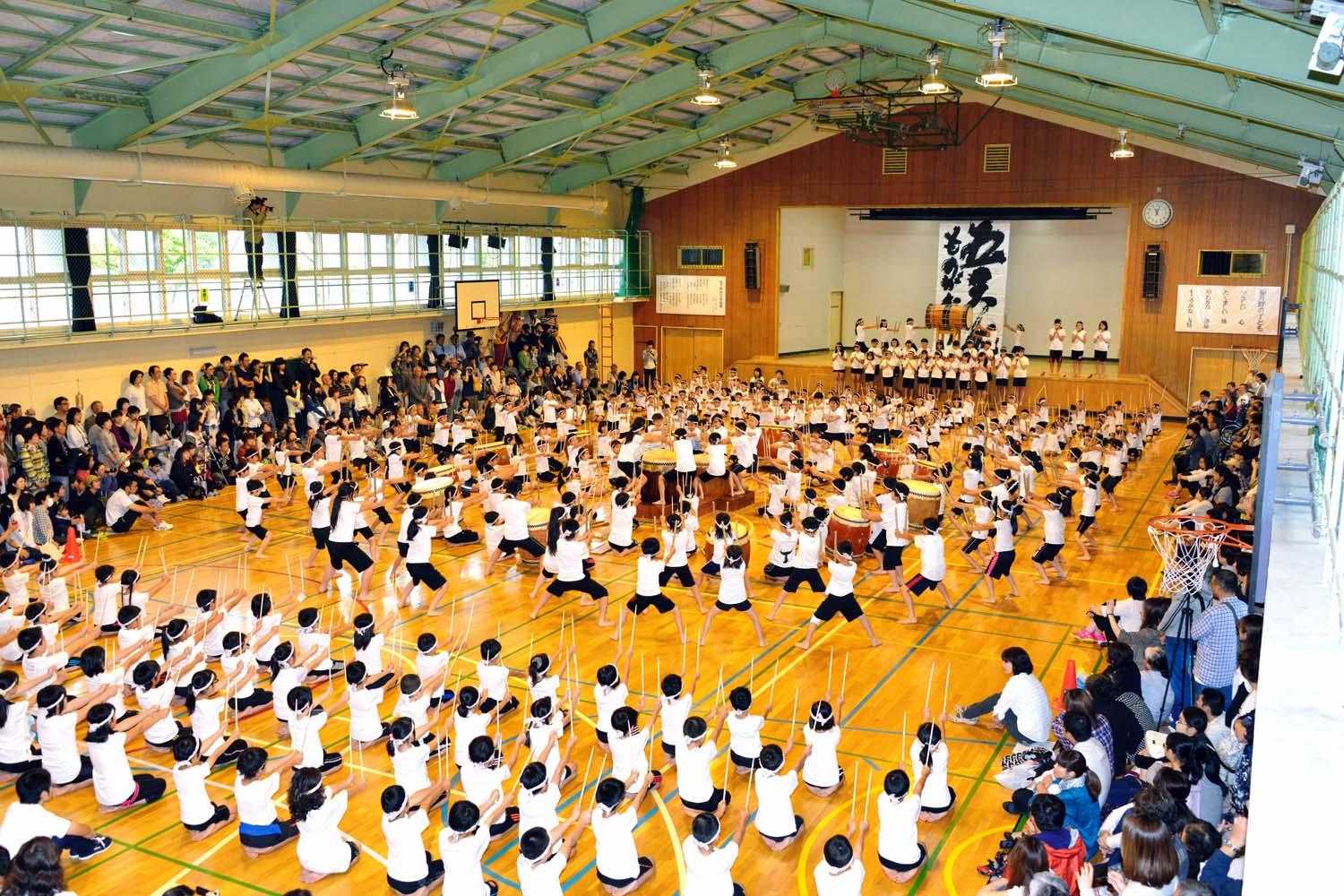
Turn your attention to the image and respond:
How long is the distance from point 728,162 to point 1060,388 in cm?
1077

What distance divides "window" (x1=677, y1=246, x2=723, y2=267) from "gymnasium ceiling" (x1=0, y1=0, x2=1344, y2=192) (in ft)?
19.0

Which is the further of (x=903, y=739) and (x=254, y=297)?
(x=254, y=297)

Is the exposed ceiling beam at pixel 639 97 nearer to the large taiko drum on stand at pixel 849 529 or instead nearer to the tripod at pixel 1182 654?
the large taiko drum on stand at pixel 849 529

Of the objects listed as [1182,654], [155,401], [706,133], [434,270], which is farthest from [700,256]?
[1182,654]

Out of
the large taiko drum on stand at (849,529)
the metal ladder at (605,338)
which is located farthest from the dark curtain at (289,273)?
the large taiko drum on stand at (849,529)

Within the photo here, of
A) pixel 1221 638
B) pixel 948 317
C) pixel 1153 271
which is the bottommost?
pixel 1221 638

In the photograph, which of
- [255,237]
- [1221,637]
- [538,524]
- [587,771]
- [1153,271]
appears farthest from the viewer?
[1153,271]

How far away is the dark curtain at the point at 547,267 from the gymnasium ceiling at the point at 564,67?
151 inches

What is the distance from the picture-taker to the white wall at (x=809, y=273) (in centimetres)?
3341

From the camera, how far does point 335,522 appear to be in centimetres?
1282

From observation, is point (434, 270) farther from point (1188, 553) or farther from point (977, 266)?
point (1188, 553)

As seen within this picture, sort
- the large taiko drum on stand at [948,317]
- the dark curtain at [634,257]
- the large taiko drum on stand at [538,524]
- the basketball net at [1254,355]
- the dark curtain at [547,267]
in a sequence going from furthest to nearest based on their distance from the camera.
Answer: the dark curtain at [634,257] → the large taiko drum on stand at [948,317] → the dark curtain at [547,267] → the basketball net at [1254,355] → the large taiko drum on stand at [538,524]

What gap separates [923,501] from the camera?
15.8 metres

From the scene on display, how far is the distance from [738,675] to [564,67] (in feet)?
45.4
